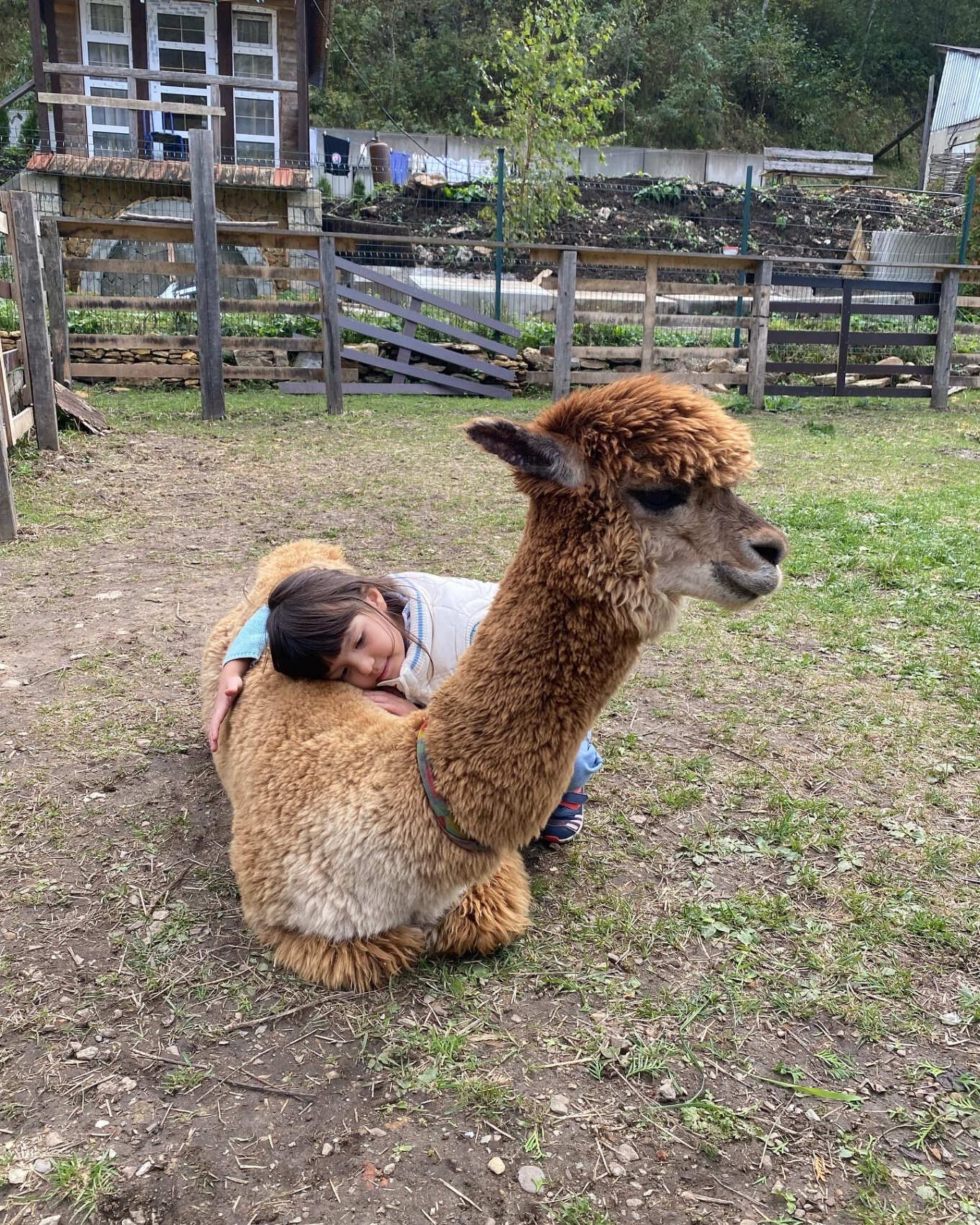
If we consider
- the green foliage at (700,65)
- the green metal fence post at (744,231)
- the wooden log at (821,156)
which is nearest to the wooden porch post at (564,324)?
the green metal fence post at (744,231)

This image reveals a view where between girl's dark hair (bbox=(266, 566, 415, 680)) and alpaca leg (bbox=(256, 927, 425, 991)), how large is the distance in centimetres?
74

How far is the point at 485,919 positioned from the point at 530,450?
1.23 metres

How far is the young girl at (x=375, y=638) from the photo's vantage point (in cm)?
269

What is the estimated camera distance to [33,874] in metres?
2.82

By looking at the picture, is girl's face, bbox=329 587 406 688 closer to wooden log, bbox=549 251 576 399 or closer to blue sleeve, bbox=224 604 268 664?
blue sleeve, bbox=224 604 268 664

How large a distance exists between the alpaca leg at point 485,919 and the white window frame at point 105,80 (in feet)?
70.0

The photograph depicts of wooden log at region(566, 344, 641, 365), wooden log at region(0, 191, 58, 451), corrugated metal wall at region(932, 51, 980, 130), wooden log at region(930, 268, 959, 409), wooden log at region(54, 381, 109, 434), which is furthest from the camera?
corrugated metal wall at region(932, 51, 980, 130)

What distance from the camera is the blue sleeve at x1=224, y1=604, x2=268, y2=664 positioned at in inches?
120

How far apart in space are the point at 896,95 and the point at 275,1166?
54.6 m

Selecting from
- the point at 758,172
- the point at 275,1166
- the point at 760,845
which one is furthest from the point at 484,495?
the point at 758,172

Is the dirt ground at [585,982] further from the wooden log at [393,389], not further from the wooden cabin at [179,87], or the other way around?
the wooden cabin at [179,87]

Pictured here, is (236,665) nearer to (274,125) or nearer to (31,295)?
(31,295)

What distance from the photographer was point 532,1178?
6.07 ft

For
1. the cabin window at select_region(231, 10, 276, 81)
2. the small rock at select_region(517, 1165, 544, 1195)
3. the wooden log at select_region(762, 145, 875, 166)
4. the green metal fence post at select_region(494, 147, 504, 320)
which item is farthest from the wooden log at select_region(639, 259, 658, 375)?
the wooden log at select_region(762, 145, 875, 166)
